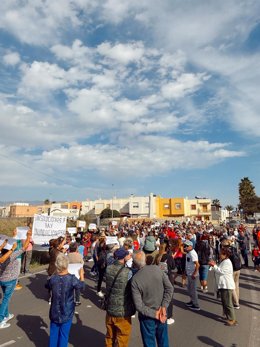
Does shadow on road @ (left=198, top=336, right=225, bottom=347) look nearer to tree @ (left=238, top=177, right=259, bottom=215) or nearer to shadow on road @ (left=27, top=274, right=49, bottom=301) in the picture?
shadow on road @ (left=27, top=274, right=49, bottom=301)

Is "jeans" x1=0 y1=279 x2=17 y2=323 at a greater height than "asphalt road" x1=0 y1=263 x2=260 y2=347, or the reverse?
"jeans" x1=0 y1=279 x2=17 y2=323

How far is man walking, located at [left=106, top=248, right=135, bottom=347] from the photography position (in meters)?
4.22

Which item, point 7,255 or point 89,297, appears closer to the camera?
point 7,255

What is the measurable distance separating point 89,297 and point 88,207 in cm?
9187

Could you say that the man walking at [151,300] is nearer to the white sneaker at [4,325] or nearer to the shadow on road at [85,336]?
the shadow on road at [85,336]

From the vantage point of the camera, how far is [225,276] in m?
6.56

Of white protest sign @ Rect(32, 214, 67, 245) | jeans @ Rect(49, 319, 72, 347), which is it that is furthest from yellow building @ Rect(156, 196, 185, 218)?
jeans @ Rect(49, 319, 72, 347)

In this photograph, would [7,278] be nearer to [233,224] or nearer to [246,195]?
[233,224]

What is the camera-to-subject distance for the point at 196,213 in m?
84.5

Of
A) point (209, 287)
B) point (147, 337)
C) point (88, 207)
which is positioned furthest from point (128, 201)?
point (147, 337)

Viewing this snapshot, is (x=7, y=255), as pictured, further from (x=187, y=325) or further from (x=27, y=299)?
(x=187, y=325)

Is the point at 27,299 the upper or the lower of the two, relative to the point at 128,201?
lower

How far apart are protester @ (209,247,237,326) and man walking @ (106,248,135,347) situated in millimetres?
2937

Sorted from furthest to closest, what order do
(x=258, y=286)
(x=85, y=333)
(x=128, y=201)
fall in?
1. (x=128, y=201)
2. (x=258, y=286)
3. (x=85, y=333)
